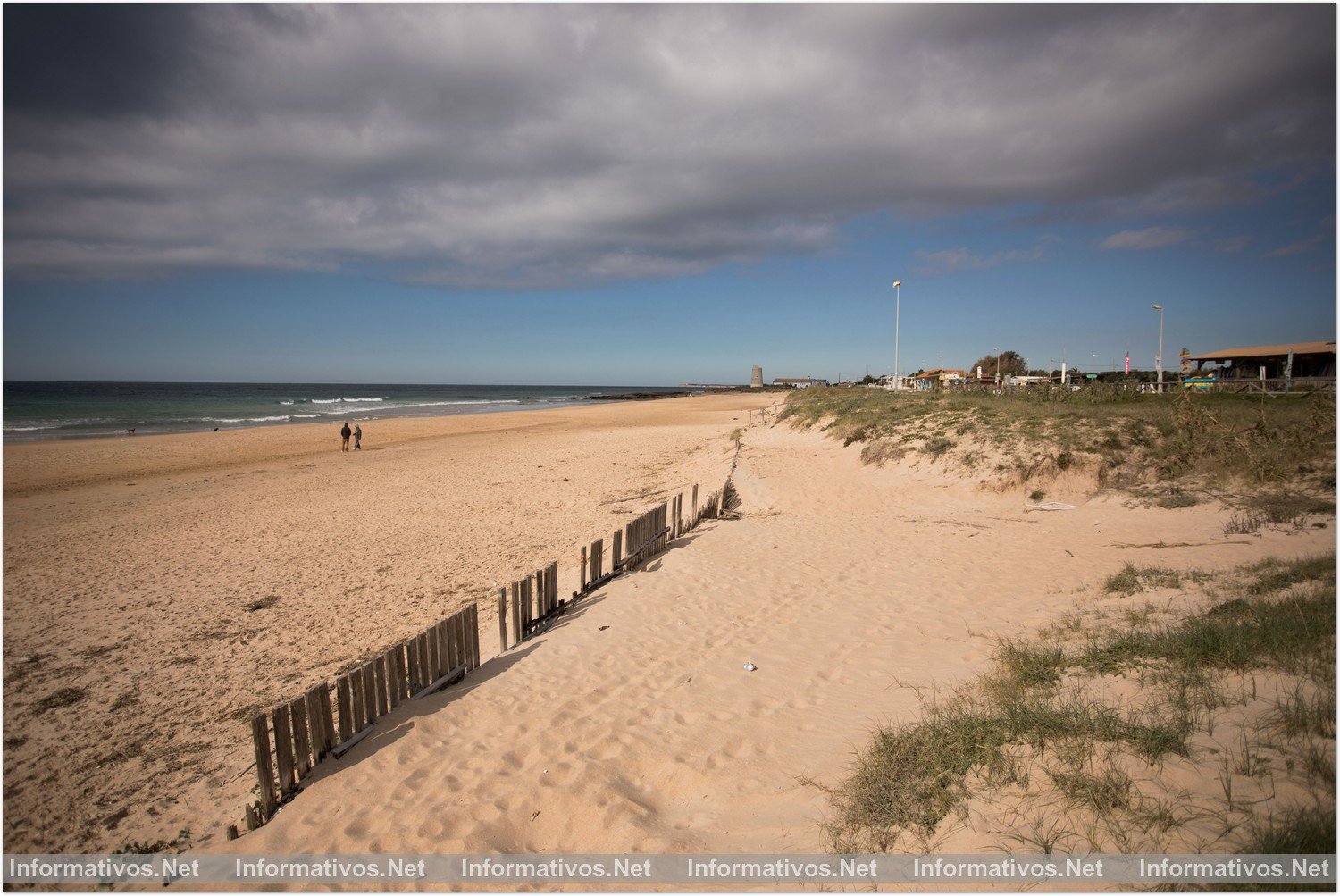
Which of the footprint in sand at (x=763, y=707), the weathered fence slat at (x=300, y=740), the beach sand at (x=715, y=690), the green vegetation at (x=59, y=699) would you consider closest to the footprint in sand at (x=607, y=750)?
the beach sand at (x=715, y=690)

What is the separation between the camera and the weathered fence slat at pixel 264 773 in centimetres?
371

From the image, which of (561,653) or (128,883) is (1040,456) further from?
(128,883)

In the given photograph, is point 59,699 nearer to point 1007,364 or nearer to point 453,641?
point 453,641

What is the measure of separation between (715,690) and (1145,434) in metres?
13.7

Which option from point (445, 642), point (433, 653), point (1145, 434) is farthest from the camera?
point (1145, 434)

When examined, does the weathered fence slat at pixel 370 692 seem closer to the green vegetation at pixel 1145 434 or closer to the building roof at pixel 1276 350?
the green vegetation at pixel 1145 434

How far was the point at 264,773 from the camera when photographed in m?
3.80

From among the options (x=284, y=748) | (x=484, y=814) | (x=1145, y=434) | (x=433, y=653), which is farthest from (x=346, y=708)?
(x=1145, y=434)

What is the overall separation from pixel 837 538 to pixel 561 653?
239 inches

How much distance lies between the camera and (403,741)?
4441 mm

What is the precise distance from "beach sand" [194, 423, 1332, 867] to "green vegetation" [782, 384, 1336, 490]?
7.90ft

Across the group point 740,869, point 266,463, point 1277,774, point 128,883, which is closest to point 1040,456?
point 1277,774

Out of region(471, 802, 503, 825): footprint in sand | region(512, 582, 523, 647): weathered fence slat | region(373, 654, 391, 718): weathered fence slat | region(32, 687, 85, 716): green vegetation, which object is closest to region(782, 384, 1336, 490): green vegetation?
region(512, 582, 523, 647): weathered fence slat

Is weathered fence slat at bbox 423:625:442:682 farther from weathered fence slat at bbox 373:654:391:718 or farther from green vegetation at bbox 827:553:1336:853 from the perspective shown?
green vegetation at bbox 827:553:1336:853
